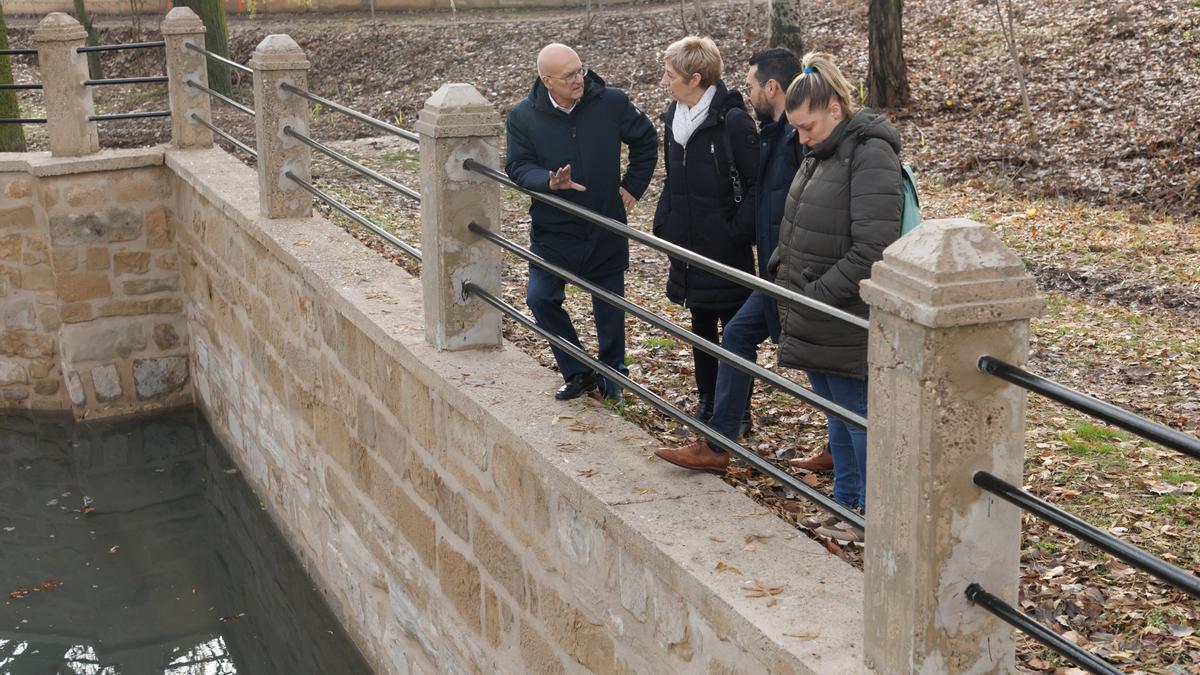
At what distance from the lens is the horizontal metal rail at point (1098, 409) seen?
2.46 metres

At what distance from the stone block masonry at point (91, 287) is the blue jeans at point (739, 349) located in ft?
22.0

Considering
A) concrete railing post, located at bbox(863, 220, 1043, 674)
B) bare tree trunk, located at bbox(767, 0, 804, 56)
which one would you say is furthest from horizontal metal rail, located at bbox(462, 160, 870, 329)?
bare tree trunk, located at bbox(767, 0, 804, 56)

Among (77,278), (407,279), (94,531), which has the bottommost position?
(94,531)

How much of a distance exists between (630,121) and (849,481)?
186cm

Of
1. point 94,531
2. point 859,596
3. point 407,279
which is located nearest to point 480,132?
point 407,279

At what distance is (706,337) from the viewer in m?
5.93

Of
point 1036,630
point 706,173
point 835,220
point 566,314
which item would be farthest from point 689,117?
point 1036,630

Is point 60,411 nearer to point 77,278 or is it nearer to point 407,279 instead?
point 77,278

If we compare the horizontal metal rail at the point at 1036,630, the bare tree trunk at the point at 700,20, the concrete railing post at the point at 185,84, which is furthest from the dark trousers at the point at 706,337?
the bare tree trunk at the point at 700,20

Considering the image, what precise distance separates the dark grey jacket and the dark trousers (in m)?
1.15

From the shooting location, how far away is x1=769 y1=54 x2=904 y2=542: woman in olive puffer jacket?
4332mm

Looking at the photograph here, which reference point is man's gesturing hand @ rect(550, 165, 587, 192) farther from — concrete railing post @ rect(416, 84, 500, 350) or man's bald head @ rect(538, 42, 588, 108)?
man's bald head @ rect(538, 42, 588, 108)

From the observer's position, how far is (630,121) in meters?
5.84

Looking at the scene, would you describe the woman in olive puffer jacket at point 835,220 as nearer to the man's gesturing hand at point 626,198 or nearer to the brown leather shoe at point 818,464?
the brown leather shoe at point 818,464
